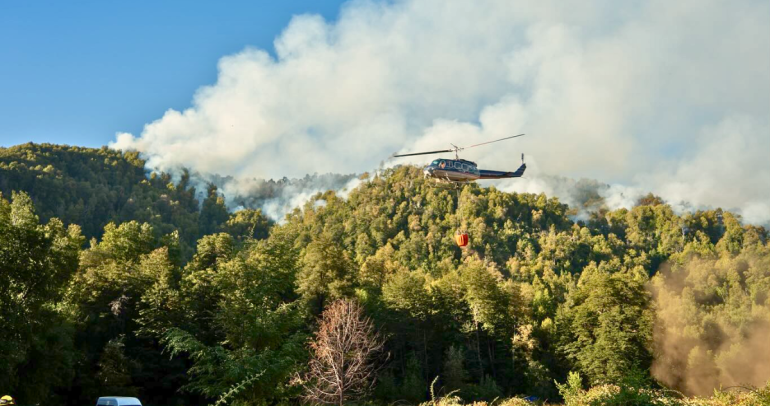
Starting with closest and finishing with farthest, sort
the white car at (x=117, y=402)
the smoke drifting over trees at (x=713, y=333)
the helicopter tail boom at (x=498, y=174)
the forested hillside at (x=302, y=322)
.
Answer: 1. the white car at (x=117, y=402)
2. the forested hillside at (x=302, y=322)
3. the helicopter tail boom at (x=498, y=174)
4. the smoke drifting over trees at (x=713, y=333)

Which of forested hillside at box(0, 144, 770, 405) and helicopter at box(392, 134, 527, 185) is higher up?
helicopter at box(392, 134, 527, 185)

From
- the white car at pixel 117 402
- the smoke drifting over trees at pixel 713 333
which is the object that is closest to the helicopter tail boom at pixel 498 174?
the white car at pixel 117 402

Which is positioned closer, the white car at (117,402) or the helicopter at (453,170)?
the white car at (117,402)

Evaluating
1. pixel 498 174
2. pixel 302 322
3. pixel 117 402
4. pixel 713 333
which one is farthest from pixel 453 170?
pixel 713 333

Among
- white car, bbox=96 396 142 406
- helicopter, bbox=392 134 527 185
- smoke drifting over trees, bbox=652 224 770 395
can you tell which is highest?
helicopter, bbox=392 134 527 185

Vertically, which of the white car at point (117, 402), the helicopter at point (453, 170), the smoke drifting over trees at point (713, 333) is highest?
the helicopter at point (453, 170)

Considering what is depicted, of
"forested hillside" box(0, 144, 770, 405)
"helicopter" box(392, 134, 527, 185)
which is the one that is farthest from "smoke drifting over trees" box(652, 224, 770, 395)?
"helicopter" box(392, 134, 527, 185)

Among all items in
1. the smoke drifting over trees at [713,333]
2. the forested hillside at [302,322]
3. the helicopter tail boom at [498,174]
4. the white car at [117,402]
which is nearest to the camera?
the white car at [117,402]

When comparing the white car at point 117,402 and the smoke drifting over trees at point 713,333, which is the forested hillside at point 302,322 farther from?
the white car at point 117,402

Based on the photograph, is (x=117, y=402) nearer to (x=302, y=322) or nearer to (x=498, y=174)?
(x=302, y=322)

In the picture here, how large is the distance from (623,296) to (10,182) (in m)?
127

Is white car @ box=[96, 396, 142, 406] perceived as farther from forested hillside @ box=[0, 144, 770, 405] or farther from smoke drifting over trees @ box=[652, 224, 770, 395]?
smoke drifting over trees @ box=[652, 224, 770, 395]

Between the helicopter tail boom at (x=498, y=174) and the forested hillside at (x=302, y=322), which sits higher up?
the helicopter tail boom at (x=498, y=174)

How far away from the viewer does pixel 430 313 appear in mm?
62688
